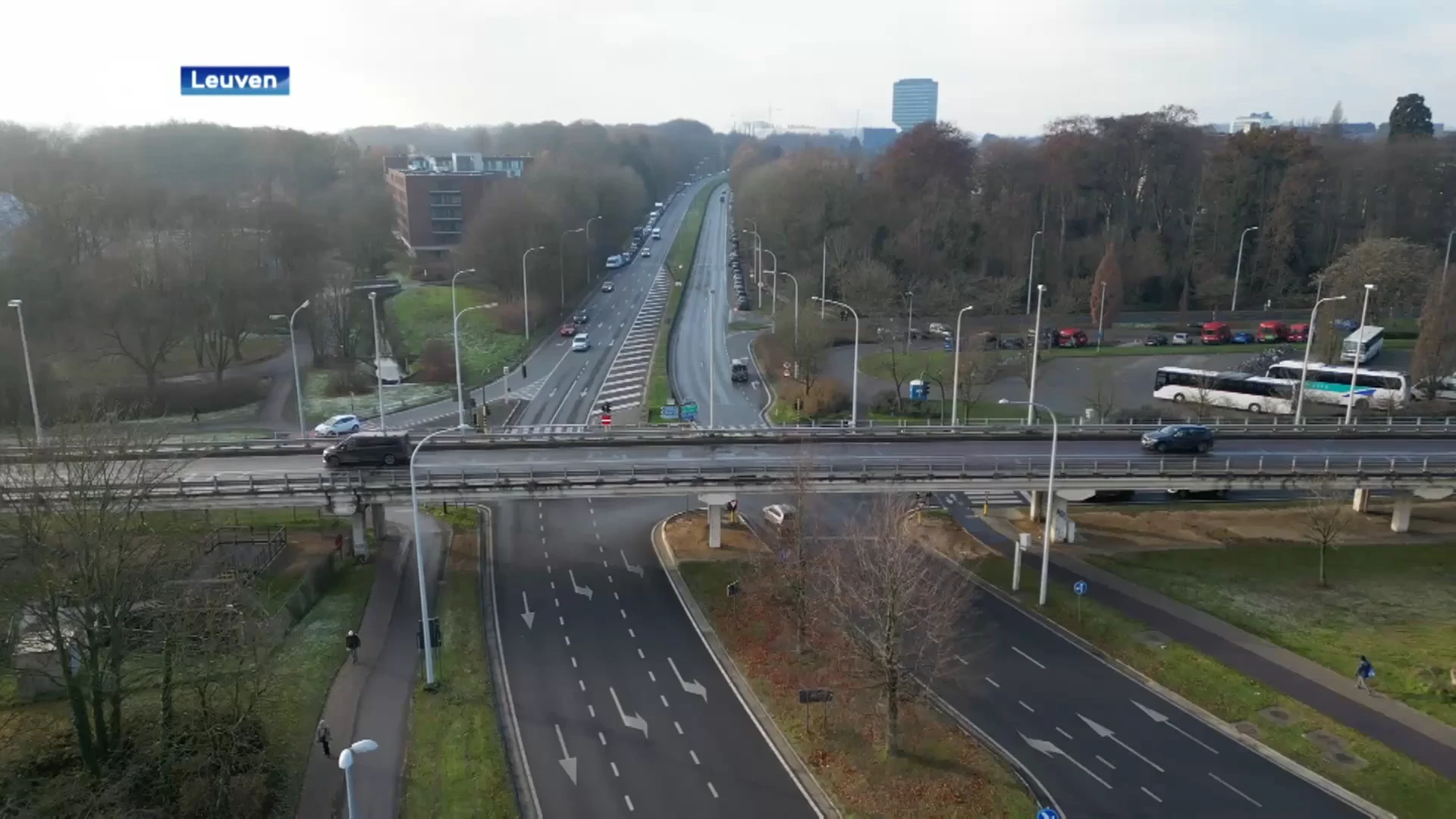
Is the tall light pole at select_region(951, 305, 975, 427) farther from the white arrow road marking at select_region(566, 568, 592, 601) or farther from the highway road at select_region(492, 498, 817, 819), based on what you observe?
the white arrow road marking at select_region(566, 568, 592, 601)

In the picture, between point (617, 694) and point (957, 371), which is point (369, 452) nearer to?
point (617, 694)

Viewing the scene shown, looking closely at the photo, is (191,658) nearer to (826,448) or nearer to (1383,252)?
(826,448)

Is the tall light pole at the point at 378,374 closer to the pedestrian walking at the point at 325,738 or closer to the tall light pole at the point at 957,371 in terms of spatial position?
the pedestrian walking at the point at 325,738

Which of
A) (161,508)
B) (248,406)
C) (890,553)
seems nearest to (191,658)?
(161,508)

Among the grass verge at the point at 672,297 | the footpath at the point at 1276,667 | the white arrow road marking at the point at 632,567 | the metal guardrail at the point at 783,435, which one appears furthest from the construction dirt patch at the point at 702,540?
the grass verge at the point at 672,297

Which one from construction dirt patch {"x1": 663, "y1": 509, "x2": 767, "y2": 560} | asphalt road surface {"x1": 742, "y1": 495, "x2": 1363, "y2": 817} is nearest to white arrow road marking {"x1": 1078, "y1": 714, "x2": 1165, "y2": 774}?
asphalt road surface {"x1": 742, "y1": 495, "x2": 1363, "y2": 817}

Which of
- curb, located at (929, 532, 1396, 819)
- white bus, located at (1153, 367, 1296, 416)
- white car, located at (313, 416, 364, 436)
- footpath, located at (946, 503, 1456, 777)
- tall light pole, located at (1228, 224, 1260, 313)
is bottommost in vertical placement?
curb, located at (929, 532, 1396, 819)
